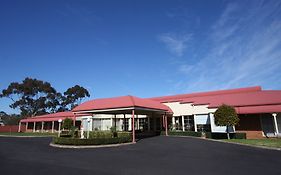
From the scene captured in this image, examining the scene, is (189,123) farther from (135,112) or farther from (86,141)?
(86,141)

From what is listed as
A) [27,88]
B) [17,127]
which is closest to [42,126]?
[17,127]

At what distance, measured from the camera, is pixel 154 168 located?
9219mm

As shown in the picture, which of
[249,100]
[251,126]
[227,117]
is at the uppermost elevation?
[249,100]

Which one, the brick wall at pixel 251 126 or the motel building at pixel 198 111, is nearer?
the motel building at pixel 198 111

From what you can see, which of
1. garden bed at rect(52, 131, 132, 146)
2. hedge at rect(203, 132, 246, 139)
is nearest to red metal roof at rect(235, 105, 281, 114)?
hedge at rect(203, 132, 246, 139)

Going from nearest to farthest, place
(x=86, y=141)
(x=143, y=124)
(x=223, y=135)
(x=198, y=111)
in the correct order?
(x=86, y=141) → (x=223, y=135) → (x=198, y=111) → (x=143, y=124)

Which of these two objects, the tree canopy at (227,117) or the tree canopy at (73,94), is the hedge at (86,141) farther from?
the tree canopy at (73,94)

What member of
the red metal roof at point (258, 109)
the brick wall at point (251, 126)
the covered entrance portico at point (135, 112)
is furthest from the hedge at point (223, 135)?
the covered entrance portico at point (135, 112)

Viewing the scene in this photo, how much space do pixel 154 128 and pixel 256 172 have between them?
1036 inches

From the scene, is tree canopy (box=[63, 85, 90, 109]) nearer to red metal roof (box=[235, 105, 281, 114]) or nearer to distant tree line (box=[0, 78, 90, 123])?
distant tree line (box=[0, 78, 90, 123])

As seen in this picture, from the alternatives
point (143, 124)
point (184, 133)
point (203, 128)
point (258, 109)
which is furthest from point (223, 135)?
point (143, 124)

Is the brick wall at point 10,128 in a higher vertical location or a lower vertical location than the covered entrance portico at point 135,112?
lower

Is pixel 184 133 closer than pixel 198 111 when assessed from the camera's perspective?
Yes

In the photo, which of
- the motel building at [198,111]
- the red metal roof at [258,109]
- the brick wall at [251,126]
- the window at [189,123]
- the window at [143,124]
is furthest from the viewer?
the window at [143,124]
